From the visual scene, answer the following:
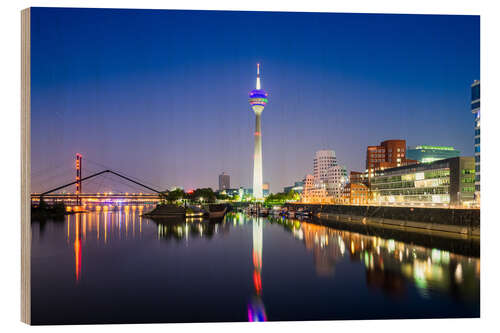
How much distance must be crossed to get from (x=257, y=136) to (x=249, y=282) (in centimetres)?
10669

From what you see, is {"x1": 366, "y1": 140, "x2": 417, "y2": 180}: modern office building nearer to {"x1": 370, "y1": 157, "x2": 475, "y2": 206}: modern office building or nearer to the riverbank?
{"x1": 370, "y1": 157, "x2": 475, "y2": 206}: modern office building

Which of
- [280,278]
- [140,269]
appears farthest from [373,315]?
[140,269]

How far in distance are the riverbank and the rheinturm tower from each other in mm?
72698

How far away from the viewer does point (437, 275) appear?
617 inches

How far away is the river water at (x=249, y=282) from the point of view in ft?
37.6

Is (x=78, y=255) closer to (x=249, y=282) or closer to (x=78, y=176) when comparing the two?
(x=249, y=282)

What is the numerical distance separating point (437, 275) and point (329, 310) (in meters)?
6.56

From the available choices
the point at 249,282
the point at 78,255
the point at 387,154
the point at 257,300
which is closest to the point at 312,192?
the point at 387,154

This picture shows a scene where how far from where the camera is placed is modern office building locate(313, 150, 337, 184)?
382 ft

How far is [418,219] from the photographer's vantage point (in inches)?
1169

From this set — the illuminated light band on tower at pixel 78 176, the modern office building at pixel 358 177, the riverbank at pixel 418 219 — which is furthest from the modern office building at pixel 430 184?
the illuminated light band on tower at pixel 78 176

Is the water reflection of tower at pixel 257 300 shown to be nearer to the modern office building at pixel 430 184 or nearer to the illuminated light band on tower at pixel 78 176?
the modern office building at pixel 430 184

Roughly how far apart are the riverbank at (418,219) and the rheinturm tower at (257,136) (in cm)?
7270
